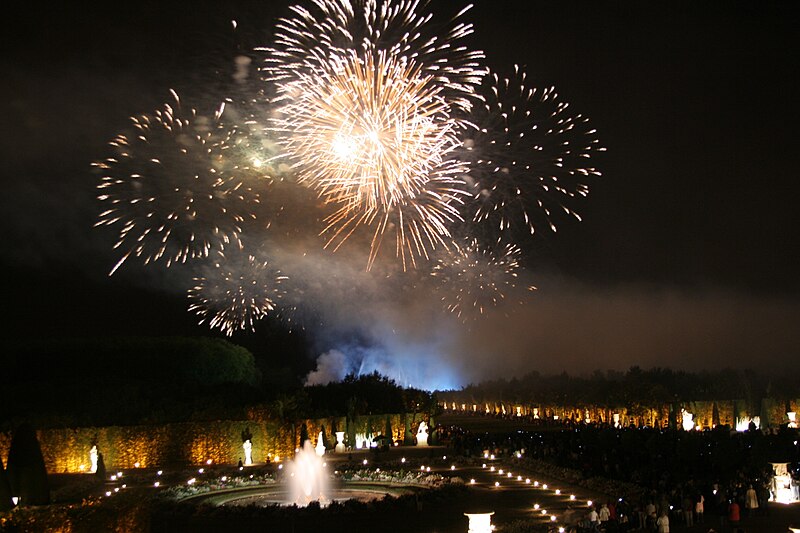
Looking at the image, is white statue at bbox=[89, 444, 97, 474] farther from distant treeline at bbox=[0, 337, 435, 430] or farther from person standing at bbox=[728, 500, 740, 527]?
person standing at bbox=[728, 500, 740, 527]

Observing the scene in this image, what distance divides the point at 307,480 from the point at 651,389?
4654 centimetres

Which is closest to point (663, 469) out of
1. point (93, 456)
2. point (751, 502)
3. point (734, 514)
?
point (751, 502)

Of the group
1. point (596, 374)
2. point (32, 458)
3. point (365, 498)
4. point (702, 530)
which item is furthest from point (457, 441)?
point (596, 374)

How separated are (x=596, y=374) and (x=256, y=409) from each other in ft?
260

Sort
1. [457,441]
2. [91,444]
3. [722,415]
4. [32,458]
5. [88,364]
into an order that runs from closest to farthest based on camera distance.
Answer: [32,458] → [91,444] → [457,441] → [88,364] → [722,415]

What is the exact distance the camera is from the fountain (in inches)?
1115

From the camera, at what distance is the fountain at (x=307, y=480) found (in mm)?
28322

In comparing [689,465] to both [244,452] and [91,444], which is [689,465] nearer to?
[244,452]

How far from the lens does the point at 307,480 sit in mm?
29703

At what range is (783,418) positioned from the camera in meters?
62.0

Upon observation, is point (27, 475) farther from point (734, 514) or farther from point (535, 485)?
point (734, 514)

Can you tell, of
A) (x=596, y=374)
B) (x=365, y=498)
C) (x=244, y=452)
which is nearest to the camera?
(x=365, y=498)

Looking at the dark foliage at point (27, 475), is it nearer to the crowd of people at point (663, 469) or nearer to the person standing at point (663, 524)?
the crowd of people at point (663, 469)

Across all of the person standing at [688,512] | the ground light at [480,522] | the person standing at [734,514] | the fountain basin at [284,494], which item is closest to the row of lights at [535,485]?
the ground light at [480,522]
